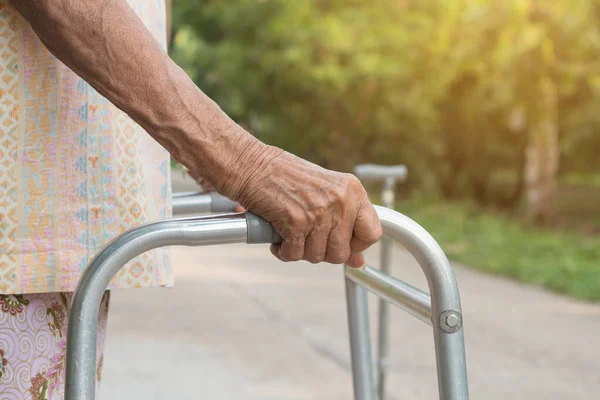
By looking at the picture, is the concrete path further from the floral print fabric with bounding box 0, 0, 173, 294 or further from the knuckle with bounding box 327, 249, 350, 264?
the knuckle with bounding box 327, 249, 350, 264

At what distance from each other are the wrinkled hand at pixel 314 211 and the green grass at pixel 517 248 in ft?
20.5

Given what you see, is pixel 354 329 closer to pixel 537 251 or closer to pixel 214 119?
pixel 214 119

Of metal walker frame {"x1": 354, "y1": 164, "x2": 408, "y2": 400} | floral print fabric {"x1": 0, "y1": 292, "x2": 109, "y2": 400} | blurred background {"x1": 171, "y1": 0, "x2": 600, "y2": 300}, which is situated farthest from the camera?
blurred background {"x1": 171, "y1": 0, "x2": 600, "y2": 300}

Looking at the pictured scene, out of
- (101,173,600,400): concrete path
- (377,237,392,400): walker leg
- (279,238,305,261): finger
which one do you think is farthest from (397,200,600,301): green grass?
(279,238,305,261): finger

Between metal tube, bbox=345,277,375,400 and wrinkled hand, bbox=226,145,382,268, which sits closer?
wrinkled hand, bbox=226,145,382,268

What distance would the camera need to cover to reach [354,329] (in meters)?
1.52

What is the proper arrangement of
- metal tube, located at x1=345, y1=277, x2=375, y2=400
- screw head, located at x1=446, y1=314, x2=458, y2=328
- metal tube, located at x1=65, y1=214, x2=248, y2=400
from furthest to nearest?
metal tube, located at x1=345, y1=277, x2=375, y2=400 < screw head, located at x1=446, y1=314, x2=458, y2=328 < metal tube, located at x1=65, y1=214, x2=248, y2=400

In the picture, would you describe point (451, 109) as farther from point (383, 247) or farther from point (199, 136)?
point (199, 136)

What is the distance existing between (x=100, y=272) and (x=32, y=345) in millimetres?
295

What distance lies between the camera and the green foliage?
45.0 ft

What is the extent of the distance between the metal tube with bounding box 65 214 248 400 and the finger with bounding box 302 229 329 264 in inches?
3.4

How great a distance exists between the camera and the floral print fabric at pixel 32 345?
1.11 meters

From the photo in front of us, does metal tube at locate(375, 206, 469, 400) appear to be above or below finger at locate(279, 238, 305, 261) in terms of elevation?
below

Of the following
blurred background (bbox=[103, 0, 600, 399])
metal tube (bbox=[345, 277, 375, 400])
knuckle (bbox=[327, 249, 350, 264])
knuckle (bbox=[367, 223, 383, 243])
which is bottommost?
metal tube (bbox=[345, 277, 375, 400])
